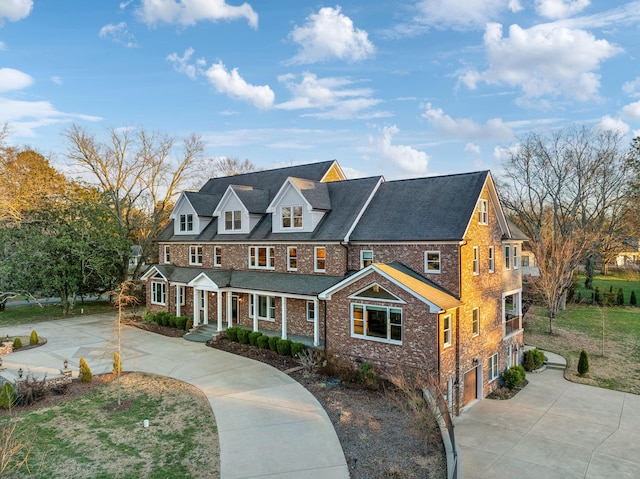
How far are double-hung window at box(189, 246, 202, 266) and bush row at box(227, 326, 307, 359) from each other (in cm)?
730

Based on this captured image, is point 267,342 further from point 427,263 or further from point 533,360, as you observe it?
point 533,360

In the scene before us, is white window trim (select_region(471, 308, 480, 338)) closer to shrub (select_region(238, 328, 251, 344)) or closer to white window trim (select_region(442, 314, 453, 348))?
white window trim (select_region(442, 314, 453, 348))

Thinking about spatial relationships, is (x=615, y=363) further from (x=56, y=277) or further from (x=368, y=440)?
(x=56, y=277)

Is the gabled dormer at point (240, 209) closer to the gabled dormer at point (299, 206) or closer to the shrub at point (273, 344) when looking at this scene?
the gabled dormer at point (299, 206)

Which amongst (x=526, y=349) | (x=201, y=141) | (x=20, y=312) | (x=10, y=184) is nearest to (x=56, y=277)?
(x=20, y=312)

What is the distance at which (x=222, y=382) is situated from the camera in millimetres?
16297

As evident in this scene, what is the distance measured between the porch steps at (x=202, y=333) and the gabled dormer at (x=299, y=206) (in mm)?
7125

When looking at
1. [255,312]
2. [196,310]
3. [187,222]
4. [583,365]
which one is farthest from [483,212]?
[187,222]

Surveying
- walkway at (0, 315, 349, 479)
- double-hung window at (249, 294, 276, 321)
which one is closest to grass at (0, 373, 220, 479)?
walkway at (0, 315, 349, 479)

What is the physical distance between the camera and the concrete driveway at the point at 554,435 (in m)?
12.1

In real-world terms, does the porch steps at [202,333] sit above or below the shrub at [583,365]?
above

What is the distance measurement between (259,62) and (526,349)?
2268cm

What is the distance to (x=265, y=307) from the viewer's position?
77.4 feet

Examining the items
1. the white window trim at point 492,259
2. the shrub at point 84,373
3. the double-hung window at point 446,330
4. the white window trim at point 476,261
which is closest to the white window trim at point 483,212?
the white window trim at point 476,261
